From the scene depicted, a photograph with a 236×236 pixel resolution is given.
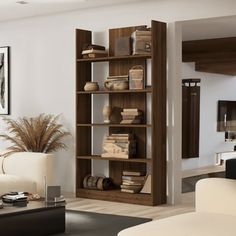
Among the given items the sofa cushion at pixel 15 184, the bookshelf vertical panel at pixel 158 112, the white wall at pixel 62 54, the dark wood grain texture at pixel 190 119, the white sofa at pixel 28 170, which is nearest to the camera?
the sofa cushion at pixel 15 184

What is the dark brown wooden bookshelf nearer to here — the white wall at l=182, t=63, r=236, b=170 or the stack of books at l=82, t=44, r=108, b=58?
the stack of books at l=82, t=44, r=108, b=58

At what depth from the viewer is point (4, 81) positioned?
335 inches

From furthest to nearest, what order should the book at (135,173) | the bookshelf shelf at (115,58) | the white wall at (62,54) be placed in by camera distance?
the book at (135,173)
the white wall at (62,54)
the bookshelf shelf at (115,58)

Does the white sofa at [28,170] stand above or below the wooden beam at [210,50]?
below

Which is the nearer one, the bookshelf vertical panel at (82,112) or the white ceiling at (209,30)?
the bookshelf vertical panel at (82,112)

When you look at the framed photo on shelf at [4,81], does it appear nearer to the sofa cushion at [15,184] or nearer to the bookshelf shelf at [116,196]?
the bookshelf shelf at [116,196]

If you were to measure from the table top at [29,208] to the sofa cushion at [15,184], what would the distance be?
0.78 m

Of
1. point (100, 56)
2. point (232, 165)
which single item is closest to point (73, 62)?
point (100, 56)

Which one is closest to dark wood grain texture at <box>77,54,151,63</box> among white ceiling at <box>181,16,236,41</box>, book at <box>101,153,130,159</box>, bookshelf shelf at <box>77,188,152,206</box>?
book at <box>101,153,130,159</box>

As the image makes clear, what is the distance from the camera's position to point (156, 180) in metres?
6.70

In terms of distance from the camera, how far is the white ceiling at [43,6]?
7.09 meters

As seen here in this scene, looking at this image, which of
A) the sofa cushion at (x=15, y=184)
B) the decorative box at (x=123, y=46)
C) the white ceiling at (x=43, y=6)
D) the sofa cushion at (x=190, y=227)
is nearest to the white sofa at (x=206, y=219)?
the sofa cushion at (x=190, y=227)

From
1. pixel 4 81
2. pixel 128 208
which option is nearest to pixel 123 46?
pixel 128 208

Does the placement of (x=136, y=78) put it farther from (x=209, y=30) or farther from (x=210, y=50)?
(x=210, y=50)
